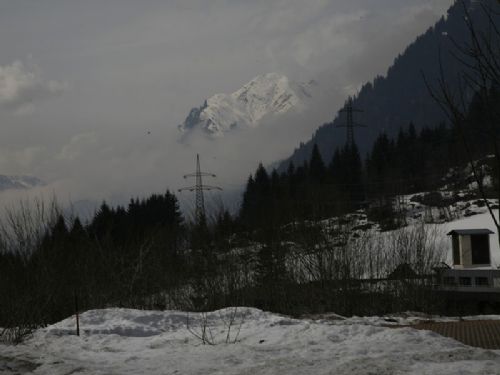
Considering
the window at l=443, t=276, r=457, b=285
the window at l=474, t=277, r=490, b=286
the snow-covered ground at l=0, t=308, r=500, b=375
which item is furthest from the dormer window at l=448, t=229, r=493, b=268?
the snow-covered ground at l=0, t=308, r=500, b=375

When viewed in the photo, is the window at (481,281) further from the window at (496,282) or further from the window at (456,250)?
the window at (456,250)

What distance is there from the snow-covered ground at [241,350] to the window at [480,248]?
16397mm

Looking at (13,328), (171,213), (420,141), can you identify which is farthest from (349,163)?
(13,328)

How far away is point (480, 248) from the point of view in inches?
997

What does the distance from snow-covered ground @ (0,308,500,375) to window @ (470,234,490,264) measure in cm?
1640

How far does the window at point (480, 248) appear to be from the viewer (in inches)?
987

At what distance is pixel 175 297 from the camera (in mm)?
17516

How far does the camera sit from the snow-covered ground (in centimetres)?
657

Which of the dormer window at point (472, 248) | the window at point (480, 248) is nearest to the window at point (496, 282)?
the dormer window at point (472, 248)

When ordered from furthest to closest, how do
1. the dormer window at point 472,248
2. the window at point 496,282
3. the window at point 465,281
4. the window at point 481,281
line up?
the dormer window at point 472,248, the window at point 465,281, the window at point 481,281, the window at point 496,282

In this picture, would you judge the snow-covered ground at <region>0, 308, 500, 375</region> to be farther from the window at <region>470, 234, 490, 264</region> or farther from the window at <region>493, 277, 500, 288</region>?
the window at <region>470, 234, 490, 264</region>

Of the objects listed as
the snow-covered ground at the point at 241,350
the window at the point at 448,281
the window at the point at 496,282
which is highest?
the snow-covered ground at the point at 241,350

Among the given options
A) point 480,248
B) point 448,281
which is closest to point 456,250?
point 480,248

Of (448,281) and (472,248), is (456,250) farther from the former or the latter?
(448,281)
